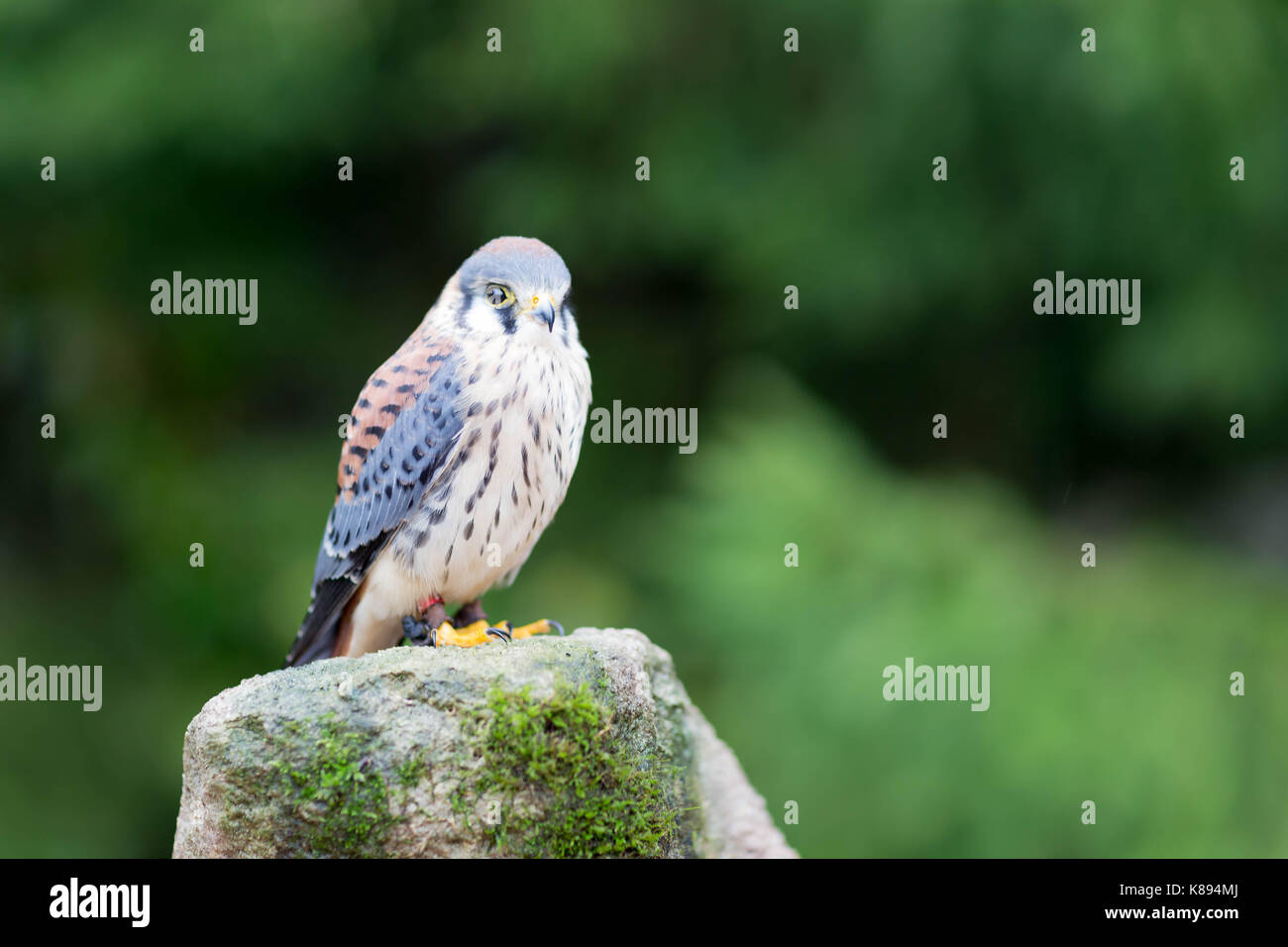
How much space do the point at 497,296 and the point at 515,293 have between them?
5 cm

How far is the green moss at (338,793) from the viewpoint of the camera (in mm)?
2406

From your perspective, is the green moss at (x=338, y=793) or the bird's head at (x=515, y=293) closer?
the green moss at (x=338, y=793)

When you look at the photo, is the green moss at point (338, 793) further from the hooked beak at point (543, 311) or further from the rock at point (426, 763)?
the hooked beak at point (543, 311)

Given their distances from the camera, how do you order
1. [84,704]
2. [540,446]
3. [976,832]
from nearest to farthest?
[540,446] → [976,832] → [84,704]

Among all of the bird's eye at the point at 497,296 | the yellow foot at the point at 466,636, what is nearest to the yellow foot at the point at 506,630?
the yellow foot at the point at 466,636

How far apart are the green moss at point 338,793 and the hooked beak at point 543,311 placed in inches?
41.5

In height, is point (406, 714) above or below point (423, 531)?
below

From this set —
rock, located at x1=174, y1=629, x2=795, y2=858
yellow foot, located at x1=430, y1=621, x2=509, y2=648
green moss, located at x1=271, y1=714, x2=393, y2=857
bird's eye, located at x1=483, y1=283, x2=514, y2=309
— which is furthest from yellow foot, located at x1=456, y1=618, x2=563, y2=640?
bird's eye, located at x1=483, y1=283, x2=514, y2=309

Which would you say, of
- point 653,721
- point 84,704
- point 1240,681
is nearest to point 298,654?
point 653,721

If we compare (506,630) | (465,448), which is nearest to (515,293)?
(465,448)

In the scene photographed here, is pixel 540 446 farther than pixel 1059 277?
No
